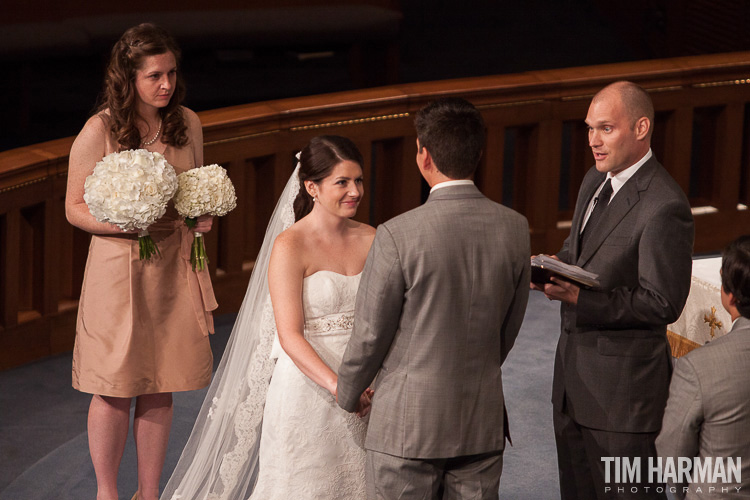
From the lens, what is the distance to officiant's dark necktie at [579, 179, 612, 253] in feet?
10.2

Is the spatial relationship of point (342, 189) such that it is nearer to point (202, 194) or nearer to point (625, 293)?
point (202, 194)

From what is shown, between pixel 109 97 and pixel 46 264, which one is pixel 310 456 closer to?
pixel 109 97

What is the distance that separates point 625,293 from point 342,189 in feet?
2.97

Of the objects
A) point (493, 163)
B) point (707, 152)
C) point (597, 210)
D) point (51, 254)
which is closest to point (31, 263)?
point (51, 254)

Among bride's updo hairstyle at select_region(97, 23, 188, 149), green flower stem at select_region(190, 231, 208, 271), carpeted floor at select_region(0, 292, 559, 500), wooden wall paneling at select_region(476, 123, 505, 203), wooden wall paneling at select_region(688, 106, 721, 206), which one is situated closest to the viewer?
bride's updo hairstyle at select_region(97, 23, 188, 149)

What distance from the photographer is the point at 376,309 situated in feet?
8.46

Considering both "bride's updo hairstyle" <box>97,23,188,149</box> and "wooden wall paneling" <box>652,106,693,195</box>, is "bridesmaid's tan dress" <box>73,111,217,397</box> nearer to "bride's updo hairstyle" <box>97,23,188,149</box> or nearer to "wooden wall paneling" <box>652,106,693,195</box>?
"bride's updo hairstyle" <box>97,23,188,149</box>

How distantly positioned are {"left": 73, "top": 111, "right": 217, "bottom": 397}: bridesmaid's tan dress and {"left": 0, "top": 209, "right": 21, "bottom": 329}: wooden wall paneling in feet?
4.82

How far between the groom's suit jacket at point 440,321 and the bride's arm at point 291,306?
0.33 metres

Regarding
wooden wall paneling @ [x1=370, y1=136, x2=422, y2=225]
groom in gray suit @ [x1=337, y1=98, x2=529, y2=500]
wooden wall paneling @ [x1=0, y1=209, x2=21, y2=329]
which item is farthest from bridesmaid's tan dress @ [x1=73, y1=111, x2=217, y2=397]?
wooden wall paneling @ [x1=370, y1=136, x2=422, y2=225]

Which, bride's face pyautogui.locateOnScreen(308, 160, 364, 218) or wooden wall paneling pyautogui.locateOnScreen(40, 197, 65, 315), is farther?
wooden wall paneling pyautogui.locateOnScreen(40, 197, 65, 315)

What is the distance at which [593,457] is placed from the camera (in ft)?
10.3

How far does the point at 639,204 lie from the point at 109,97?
1.81 meters

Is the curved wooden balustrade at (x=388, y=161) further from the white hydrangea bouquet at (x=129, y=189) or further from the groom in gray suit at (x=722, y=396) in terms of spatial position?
the groom in gray suit at (x=722, y=396)
